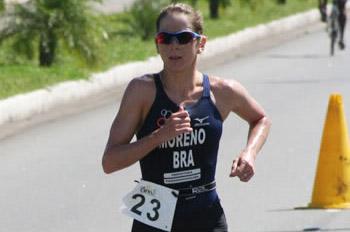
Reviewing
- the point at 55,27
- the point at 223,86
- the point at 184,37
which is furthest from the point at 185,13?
the point at 55,27

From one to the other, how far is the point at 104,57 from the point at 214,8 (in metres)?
14.2

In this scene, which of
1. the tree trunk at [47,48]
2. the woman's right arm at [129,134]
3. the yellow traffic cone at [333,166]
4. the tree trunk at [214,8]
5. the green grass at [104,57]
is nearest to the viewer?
the woman's right arm at [129,134]

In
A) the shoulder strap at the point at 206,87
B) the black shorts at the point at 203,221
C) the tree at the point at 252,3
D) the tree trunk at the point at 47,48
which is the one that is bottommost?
the tree at the point at 252,3

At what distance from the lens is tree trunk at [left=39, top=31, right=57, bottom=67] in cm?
2173

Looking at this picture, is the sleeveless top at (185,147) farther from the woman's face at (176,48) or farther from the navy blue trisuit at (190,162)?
the woman's face at (176,48)

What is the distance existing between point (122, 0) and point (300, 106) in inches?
1132

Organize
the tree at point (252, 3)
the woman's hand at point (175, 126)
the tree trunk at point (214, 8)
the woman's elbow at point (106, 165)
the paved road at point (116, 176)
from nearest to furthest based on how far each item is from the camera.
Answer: the woman's hand at point (175, 126)
the woman's elbow at point (106, 165)
the paved road at point (116, 176)
the tree trunk at point (214, 8)
the tree at point (252, 3)

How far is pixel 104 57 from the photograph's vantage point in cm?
2159

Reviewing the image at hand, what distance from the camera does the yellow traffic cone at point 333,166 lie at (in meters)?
10.6

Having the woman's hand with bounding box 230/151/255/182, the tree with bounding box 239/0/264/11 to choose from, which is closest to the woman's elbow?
the woman's hand with bounding box 230/151/255/182

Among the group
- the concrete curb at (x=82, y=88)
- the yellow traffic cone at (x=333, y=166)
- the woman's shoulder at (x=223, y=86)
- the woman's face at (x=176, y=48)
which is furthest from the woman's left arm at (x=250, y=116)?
the concrete curb at (x=82, y=88)

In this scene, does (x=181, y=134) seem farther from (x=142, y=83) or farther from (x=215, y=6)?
(x=215, y=6)

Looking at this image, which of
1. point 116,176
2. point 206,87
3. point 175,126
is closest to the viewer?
point 175,126

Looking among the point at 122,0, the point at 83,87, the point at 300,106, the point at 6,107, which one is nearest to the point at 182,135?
the point at 6,107
